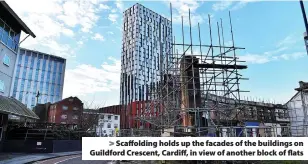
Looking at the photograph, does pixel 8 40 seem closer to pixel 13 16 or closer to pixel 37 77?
pixel 13 16

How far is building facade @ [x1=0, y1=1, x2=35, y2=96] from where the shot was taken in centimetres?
1878

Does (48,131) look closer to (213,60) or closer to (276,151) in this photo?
(213,60)

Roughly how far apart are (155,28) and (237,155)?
89.5 meters

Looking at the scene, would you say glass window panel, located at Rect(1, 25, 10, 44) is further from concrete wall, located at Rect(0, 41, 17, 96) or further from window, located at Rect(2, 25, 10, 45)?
concrete wall, located at Rect(0, 41, 17, 96)

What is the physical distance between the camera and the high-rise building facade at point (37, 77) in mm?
84969

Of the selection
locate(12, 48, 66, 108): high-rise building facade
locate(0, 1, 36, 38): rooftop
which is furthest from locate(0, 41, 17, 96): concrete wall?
locate(12, 48, 66, 108): high-rise building facade

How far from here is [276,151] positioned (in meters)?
8.40

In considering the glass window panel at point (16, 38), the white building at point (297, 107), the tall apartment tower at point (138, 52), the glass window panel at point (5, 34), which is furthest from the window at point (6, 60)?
the tall apartment tower at point (138, 52)

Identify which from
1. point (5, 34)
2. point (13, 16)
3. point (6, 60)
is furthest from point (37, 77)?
point (13, 16)

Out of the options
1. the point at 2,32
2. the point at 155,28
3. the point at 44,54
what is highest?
the point at 155,28

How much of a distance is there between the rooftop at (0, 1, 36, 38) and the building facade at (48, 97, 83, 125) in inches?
1620

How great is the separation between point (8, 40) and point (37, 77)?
76195mm

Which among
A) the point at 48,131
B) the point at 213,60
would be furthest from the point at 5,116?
the point at 213,60

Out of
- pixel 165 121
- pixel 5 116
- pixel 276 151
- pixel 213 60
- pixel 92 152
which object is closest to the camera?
pixel 276 151
